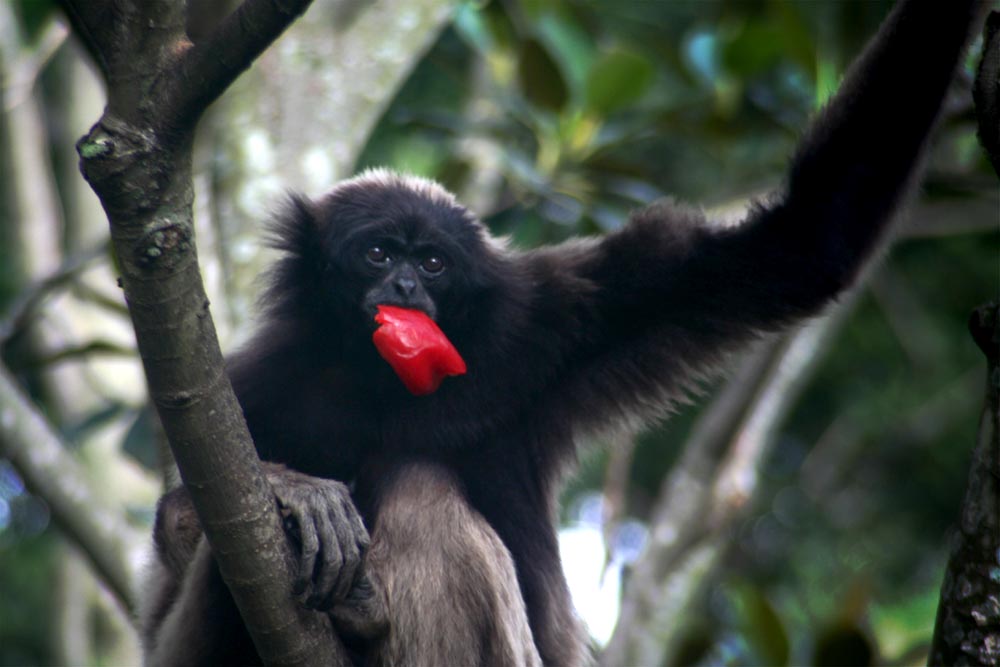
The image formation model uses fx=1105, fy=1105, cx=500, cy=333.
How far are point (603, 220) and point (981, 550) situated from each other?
13.2 ft

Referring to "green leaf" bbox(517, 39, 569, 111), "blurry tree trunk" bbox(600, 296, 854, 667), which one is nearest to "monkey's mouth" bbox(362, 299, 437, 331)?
"blurry tree trunk" bbox(600, 296, 854, 667)

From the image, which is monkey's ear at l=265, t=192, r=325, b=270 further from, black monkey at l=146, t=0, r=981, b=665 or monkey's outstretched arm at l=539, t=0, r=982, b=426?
monkey's outstretched arm at l=539, t=0, r=982, b=426

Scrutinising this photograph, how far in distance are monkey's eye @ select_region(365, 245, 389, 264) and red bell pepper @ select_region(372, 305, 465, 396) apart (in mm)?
360

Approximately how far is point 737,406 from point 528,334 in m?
2.34

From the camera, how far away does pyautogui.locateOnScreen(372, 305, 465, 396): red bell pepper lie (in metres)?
4.34

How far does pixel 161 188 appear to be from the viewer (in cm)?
274

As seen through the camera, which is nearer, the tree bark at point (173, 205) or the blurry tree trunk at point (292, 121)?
the tree bark at point (173, 205)

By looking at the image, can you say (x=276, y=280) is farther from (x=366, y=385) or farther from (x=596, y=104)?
(x=596, y=104)

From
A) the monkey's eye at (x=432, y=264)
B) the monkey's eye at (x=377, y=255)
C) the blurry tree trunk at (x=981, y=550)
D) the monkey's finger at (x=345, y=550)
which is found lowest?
the blurry tree trunk at (x=981, y=550)

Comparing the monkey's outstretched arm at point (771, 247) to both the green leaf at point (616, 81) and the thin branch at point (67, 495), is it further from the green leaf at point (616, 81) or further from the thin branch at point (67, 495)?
the thin branch at point (67, 495)

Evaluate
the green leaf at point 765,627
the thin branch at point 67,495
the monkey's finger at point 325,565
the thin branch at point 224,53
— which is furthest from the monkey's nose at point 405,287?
the green leaf at point 765,627

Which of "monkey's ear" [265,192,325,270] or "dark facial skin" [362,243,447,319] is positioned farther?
"monkey's ear" [265,192,325,270]

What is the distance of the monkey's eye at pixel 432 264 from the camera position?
4.77 m

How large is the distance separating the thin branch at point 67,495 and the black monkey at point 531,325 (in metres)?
0.96
